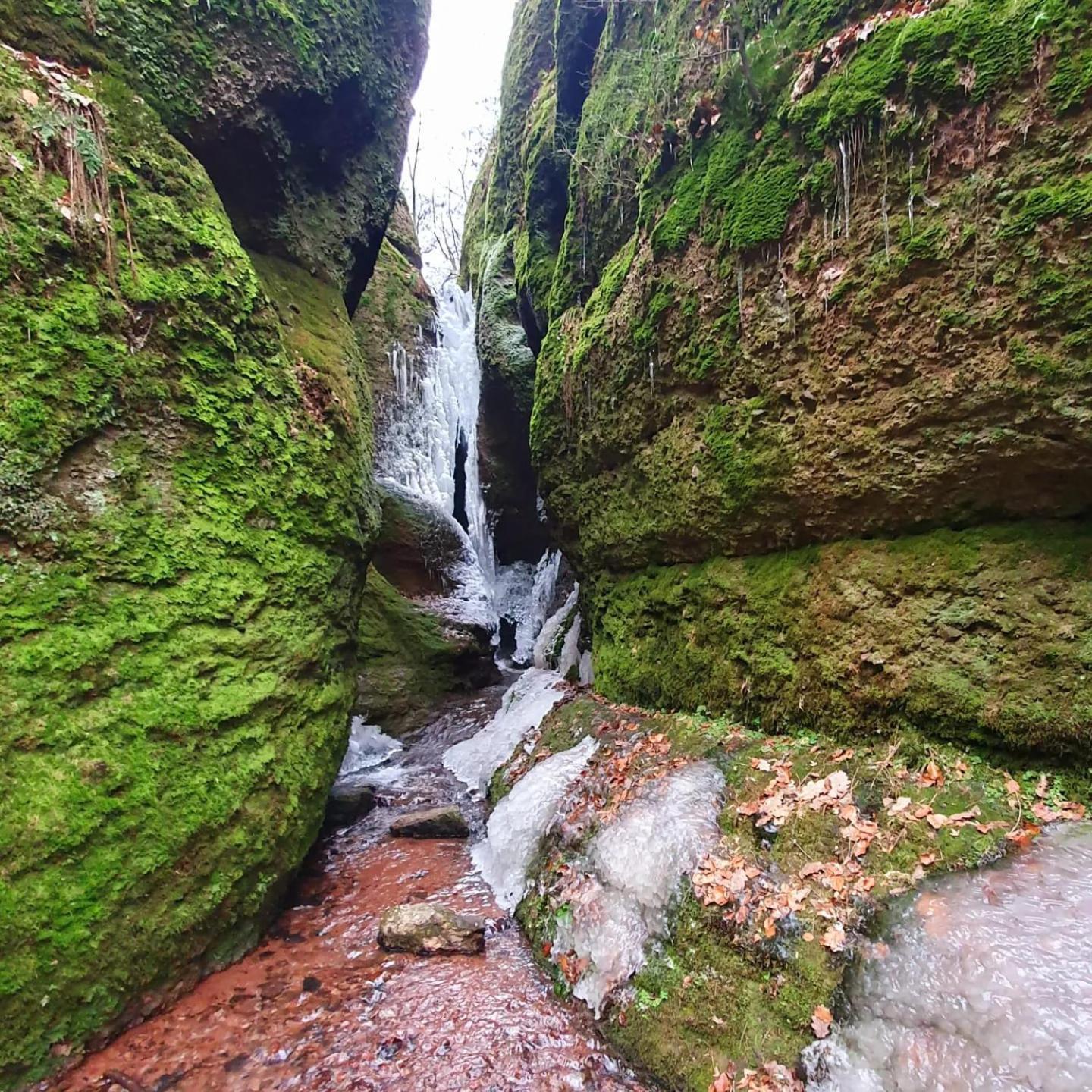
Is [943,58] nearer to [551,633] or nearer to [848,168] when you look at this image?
[848,168]

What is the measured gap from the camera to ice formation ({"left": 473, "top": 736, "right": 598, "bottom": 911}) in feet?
16.8

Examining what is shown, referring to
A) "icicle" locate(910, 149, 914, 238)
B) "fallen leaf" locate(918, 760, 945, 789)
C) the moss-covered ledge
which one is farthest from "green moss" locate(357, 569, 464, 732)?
"icicle" locate(910, 149, 914, 238)

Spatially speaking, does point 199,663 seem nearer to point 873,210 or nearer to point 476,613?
point 873,210

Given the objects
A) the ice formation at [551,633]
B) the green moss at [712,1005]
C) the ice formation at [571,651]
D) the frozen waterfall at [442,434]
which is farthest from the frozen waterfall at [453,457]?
the green moss at [712,1005]

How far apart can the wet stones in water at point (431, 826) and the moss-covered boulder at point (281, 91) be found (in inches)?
264

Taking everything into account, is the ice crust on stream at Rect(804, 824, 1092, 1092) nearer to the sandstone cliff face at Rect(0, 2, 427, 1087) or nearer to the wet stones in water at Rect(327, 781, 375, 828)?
the sandstone cliff face at Rect(0, 2, 427, 1087)

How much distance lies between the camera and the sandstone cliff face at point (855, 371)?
12.2ft

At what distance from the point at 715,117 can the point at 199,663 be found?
669 centimetres

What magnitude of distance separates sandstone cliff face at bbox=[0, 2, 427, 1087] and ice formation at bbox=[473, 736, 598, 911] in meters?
1.60

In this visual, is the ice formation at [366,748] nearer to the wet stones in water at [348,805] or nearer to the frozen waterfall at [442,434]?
the wet stones in water at [348,805]

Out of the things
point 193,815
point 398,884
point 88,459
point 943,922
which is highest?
point 88,459

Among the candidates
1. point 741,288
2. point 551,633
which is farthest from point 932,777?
point 551,633

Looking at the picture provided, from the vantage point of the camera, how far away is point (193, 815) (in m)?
3.92

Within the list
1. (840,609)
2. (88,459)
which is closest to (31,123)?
(88,459)
